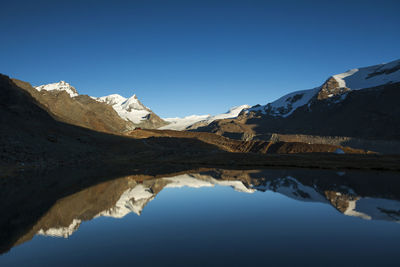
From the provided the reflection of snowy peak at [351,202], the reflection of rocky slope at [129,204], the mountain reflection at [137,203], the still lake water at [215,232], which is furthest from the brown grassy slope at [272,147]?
the still lake water at [215,232]

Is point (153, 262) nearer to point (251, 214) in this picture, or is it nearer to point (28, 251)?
point (28, 251)

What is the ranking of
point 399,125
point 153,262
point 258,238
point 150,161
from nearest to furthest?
1. point 153,262
2. point 258,238
3. point 150,161
4. point 399,125

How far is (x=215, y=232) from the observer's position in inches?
501

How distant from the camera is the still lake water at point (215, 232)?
966cm

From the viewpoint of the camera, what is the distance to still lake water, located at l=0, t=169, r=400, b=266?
9664 mm

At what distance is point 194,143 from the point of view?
9875 cm

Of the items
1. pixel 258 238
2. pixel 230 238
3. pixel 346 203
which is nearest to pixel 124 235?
pixel 230 238

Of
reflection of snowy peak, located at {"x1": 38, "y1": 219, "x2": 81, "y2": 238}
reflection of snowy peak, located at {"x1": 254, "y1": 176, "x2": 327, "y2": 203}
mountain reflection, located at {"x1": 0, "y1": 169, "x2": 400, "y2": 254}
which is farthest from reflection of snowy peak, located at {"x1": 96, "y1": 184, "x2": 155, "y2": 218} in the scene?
reflection of snowy peak, located at {"x1": 254, "y1": 176, "x2": 327, "y2": 203}

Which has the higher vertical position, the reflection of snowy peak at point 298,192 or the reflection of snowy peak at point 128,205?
the reflection of snowy peak at point 128,205

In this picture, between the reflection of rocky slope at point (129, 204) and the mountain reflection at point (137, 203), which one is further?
the reflection of rocky slope at point (129, 204)

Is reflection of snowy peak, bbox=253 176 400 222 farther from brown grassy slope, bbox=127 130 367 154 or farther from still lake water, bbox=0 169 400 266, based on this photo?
brown grassy slope, bbox=127 130 367 154

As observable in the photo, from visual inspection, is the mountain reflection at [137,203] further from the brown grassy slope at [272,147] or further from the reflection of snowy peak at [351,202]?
the brown grassy slope at [272,147]

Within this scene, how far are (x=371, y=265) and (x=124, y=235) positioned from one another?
9.87 metres

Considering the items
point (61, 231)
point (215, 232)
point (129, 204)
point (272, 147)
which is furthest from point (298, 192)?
point (272, 147)
